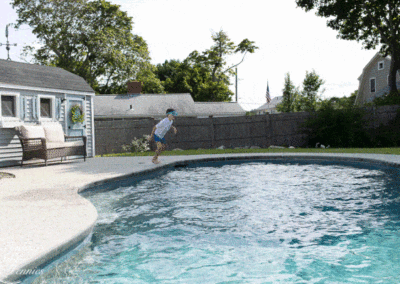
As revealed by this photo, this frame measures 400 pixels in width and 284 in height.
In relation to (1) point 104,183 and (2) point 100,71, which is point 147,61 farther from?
(1) point 104,183

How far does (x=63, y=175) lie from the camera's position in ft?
29.1

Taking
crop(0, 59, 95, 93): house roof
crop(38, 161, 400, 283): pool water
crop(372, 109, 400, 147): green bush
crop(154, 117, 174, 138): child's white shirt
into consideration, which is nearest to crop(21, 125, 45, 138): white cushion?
crop(0, 59, 95, 93): house roof

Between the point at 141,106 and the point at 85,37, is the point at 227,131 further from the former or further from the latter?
the point at 85,37

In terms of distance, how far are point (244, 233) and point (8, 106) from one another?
9230mm

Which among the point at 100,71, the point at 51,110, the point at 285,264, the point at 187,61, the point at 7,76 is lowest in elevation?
the point at 285,264

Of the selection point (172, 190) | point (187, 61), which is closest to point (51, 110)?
point (172, 190)

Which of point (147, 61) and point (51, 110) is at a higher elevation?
point (147, 61)

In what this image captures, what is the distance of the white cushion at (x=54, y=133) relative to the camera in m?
11.9

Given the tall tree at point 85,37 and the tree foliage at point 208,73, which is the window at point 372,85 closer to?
the tree foliage at point 208,73

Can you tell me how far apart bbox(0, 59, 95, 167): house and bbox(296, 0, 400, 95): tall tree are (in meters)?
14.3

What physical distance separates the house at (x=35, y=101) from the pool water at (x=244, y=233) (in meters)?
5.13

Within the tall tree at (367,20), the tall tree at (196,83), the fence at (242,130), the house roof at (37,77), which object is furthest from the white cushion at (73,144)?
the tall tree at (196,83)

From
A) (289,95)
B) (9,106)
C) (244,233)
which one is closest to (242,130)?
(9,106)

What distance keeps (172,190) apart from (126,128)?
9.46 m
